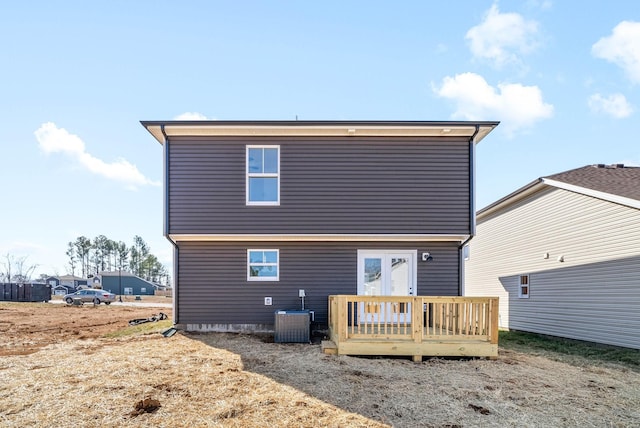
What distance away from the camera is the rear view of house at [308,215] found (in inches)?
361

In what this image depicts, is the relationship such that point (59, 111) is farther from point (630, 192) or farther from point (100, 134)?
point (630, 192)

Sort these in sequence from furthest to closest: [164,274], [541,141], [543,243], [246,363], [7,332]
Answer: [164,274], [541,141], [543,243], [7,332], [246,363]

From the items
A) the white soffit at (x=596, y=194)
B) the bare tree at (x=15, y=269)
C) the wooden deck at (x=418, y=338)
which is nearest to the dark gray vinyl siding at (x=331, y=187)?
the wooden deck at (x=418, y=338)

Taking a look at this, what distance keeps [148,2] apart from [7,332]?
9884mm

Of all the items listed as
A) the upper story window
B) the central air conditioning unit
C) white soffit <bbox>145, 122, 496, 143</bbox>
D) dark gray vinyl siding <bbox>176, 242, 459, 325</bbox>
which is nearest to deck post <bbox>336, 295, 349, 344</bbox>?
the central air conditioning unit

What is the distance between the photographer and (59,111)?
11289 millimetres

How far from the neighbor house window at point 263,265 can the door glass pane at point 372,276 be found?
2.17 meters

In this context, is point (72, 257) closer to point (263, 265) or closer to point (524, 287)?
point (263, 265)

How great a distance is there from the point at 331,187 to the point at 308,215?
2.87ft

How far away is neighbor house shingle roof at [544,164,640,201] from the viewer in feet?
30.4

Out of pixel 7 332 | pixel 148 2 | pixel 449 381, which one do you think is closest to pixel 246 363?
pixel 449 381

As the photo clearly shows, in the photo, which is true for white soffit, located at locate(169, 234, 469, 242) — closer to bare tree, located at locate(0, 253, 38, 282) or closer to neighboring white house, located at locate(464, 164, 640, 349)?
neighboring white house, located at locate(464, 164, 640, 349)

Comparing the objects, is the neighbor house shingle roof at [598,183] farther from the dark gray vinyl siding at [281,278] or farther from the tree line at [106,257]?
the tree line at [106,257]

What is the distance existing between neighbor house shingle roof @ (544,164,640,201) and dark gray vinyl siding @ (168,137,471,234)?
3.52m
